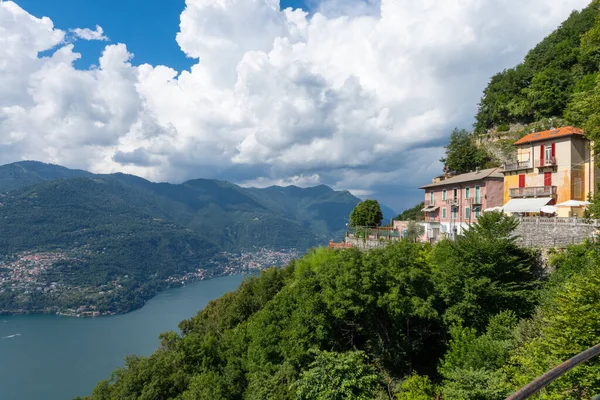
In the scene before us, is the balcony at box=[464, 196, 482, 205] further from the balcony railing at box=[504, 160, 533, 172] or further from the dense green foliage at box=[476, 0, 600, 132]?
the dense green foliage at box=[476, 0, 600, 132]

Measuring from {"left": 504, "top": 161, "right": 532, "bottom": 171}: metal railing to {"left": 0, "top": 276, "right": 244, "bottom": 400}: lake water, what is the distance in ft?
186

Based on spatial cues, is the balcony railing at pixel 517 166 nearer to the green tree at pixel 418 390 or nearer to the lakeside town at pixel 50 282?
the green tree at pixel 418 390

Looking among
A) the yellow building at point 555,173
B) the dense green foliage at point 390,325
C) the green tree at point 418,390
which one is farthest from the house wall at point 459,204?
the green tree at point 418,390

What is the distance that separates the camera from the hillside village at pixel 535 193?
61.4 ft

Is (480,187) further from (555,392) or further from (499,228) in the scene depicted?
(555,392)

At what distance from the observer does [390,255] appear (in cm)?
1644

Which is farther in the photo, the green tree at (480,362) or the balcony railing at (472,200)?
the balcony railing at (472,200)

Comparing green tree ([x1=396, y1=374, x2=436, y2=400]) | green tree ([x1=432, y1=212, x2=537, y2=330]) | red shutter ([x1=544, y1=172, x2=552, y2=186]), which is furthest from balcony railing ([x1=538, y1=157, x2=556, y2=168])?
green tree ([x1=396, y1=374, x2=436, y2=400])

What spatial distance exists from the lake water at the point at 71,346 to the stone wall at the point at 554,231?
56165 mm

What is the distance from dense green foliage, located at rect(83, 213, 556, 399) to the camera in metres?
13.0

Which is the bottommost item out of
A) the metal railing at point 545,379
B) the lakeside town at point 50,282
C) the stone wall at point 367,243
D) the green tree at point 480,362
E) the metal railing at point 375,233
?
the lakeside town at point 50,282

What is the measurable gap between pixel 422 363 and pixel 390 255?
4716 mm

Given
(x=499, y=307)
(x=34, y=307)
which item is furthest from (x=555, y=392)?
(x=34, y=307)

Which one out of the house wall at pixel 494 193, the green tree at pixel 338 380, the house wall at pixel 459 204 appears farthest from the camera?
the house wall at pixel 459 204
